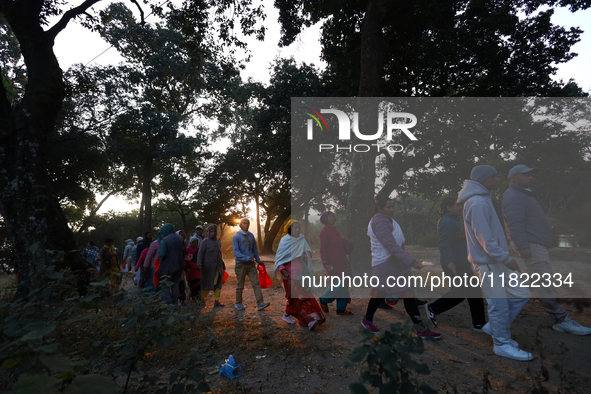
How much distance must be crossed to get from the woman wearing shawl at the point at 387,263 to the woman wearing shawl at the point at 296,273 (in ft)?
3.04

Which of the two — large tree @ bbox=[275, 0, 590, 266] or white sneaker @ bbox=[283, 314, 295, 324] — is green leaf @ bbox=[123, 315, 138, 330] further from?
large tree @ bbox=[275, 0, 590, 266]

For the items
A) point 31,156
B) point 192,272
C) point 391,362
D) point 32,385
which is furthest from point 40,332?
point 31,156

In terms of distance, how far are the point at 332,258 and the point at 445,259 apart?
6.21 feet

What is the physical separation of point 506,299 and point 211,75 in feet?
68.5

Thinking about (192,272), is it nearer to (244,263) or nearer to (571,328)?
(244,263)

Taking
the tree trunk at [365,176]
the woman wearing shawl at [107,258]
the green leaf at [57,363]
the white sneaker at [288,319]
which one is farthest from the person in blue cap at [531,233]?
the woman wearing shawl at [107,258]

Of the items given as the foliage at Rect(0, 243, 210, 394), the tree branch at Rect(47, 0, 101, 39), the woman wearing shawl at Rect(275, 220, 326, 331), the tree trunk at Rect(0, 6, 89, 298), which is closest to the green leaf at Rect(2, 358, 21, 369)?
the foliage at Rect(0, 243, 210, 394)

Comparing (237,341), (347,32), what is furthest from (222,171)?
(237,341)

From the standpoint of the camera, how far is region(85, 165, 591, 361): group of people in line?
11.5 feet

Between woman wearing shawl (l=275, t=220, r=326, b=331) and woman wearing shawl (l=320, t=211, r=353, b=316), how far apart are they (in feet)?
1.29

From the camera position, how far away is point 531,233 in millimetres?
4043

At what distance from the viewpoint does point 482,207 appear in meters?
3.56

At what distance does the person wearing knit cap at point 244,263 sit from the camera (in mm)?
6227

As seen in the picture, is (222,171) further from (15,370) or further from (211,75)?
(15,370)
